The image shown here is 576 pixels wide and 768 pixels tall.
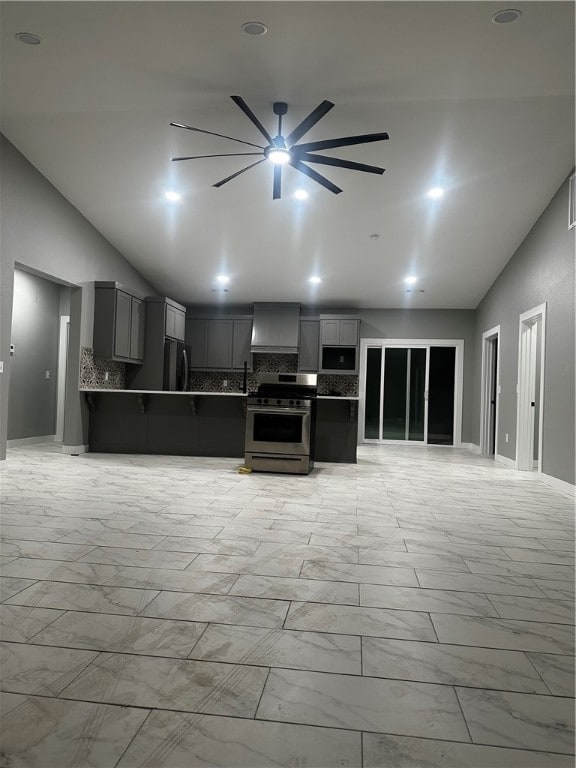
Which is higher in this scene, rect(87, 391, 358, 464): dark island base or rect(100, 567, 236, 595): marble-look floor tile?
rect(87, 391, 358, 464): dark island base

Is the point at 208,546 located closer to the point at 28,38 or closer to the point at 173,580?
the point at 173,580

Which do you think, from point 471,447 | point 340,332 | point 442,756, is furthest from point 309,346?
point 442,756

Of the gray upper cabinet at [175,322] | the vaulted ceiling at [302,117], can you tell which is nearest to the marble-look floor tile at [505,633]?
the vaulted ceiling at [302,117]

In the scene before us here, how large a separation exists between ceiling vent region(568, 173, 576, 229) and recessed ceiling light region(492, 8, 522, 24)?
2.22 metres

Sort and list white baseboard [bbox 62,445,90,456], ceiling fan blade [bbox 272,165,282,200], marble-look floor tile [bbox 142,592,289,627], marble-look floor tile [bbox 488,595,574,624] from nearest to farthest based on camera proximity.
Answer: marble-look floor tile [bbox 142,592,289,627], marble-look floor tile [bbox 488,595,574,624], ceiling fan blade [bbox 272,165,282,200], white baseboard [bbox 62,445,90,456]

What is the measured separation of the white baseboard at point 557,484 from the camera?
481 cm

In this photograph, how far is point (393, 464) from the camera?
22.1 ft

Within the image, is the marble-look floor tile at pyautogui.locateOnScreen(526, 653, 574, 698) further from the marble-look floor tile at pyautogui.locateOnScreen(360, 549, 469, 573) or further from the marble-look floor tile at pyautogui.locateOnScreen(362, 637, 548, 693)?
the marble-look floor tile at pyautogui.locateOnScreen(360, 549, 469, 573)

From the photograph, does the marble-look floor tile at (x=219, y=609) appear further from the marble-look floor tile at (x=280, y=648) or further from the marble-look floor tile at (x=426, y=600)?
the marble-look floor tile at (x=426, y=600)

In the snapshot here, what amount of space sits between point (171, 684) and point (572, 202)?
17.7 ft

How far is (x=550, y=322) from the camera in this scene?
5621 millimetres

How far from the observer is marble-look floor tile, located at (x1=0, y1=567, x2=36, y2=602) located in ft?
6.78

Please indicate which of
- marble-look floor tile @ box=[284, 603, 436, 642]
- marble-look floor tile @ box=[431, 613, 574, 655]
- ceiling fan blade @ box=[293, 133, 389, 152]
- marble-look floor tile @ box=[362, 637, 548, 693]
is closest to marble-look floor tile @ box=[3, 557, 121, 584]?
marble-look floor tile @ box=[284, 603, 436, 642]

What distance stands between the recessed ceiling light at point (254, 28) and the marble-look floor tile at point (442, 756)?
3.90 m
